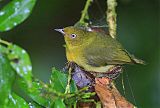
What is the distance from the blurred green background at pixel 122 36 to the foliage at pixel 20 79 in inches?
86.2

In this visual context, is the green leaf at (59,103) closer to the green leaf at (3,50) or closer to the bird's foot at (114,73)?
the green leaf at (3,50)

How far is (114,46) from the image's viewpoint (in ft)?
11.9

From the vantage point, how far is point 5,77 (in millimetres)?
1794

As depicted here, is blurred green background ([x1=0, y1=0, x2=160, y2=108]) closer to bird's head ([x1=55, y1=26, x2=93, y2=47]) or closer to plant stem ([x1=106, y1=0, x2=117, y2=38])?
bird's head ([x1=55, y1=26, x2=93, y2=47])

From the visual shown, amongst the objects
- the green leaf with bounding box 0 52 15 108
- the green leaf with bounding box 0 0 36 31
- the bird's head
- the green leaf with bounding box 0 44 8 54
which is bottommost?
the green leaf with bounding box 0 52 15 108

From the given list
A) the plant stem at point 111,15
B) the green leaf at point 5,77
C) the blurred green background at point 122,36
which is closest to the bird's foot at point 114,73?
the plant stem at point 111,15

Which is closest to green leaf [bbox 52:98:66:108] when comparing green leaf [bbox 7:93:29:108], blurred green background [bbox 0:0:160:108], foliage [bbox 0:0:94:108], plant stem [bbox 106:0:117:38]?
foliage [bbox 0:0:94:108]

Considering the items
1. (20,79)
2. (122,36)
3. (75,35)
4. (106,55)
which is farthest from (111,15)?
(20,79)

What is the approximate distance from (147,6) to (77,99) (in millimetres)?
2752

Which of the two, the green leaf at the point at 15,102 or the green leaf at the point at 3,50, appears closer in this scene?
the green leaf at the point at 3,50

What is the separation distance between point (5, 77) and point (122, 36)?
294 cm

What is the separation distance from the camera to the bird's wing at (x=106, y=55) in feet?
11.8

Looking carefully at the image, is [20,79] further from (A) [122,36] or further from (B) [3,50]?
(A) [122,36]

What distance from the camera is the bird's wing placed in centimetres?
360
